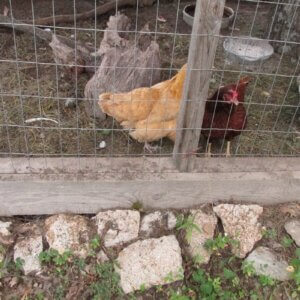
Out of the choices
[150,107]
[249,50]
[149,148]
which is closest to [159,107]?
[150,107]

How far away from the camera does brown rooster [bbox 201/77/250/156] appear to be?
265cm

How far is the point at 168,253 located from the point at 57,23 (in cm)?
323

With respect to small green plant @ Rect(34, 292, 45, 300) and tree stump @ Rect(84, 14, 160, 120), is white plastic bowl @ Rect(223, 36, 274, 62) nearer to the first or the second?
tree stump @ Rect(84, 14, 160, 120)

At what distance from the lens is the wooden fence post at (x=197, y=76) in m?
1.97

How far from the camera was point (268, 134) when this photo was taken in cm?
321

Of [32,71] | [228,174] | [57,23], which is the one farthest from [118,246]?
[57,23]

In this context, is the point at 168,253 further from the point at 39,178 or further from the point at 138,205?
the point at 39,178

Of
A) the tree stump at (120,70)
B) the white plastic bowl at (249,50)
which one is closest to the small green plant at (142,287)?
the tree stump at (120,70)

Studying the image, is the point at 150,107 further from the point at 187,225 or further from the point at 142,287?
the point at 142,287

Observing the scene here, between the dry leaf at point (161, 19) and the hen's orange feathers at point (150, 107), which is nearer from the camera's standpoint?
the hen's orange feathers at point (150, 107)

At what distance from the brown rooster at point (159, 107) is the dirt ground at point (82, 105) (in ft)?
0.40

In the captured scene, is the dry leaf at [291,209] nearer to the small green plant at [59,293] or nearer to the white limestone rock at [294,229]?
the white limestone rock at [294,229]

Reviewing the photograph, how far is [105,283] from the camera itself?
234 cm

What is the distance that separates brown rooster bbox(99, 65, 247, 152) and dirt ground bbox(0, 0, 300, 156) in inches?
4.8
